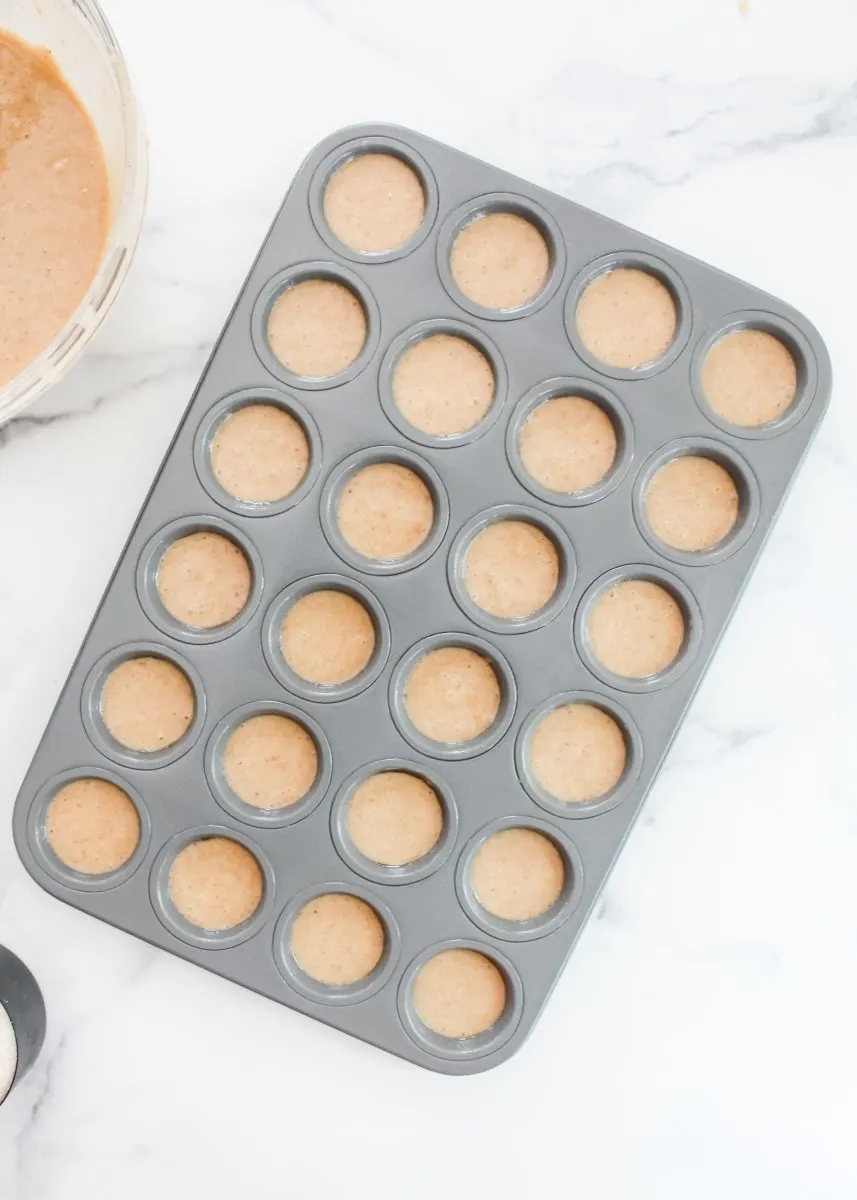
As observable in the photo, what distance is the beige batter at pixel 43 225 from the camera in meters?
1.14

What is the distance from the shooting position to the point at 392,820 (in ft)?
3.92

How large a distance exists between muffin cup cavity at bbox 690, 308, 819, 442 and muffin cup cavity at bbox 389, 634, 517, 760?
12.6 inches

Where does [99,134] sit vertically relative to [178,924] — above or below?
above

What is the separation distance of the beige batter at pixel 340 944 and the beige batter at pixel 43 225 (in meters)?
0.64

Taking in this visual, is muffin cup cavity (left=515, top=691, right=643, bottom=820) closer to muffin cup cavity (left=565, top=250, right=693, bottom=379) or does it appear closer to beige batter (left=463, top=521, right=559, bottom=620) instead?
beige batter (left=463, top=521, right=559, bottom=620)

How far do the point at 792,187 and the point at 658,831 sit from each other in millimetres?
725

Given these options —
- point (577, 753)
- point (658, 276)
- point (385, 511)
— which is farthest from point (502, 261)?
point (577, 753)

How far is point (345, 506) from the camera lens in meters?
1.17

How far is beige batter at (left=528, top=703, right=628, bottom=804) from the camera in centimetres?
117

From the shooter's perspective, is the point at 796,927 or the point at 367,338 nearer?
the point at 367,338

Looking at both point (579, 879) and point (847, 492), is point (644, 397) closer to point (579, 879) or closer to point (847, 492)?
point (847, 492)

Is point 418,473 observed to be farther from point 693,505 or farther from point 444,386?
point 693,505

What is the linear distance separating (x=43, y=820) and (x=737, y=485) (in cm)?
79

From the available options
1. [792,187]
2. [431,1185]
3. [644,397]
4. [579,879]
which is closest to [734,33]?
[792,187]
